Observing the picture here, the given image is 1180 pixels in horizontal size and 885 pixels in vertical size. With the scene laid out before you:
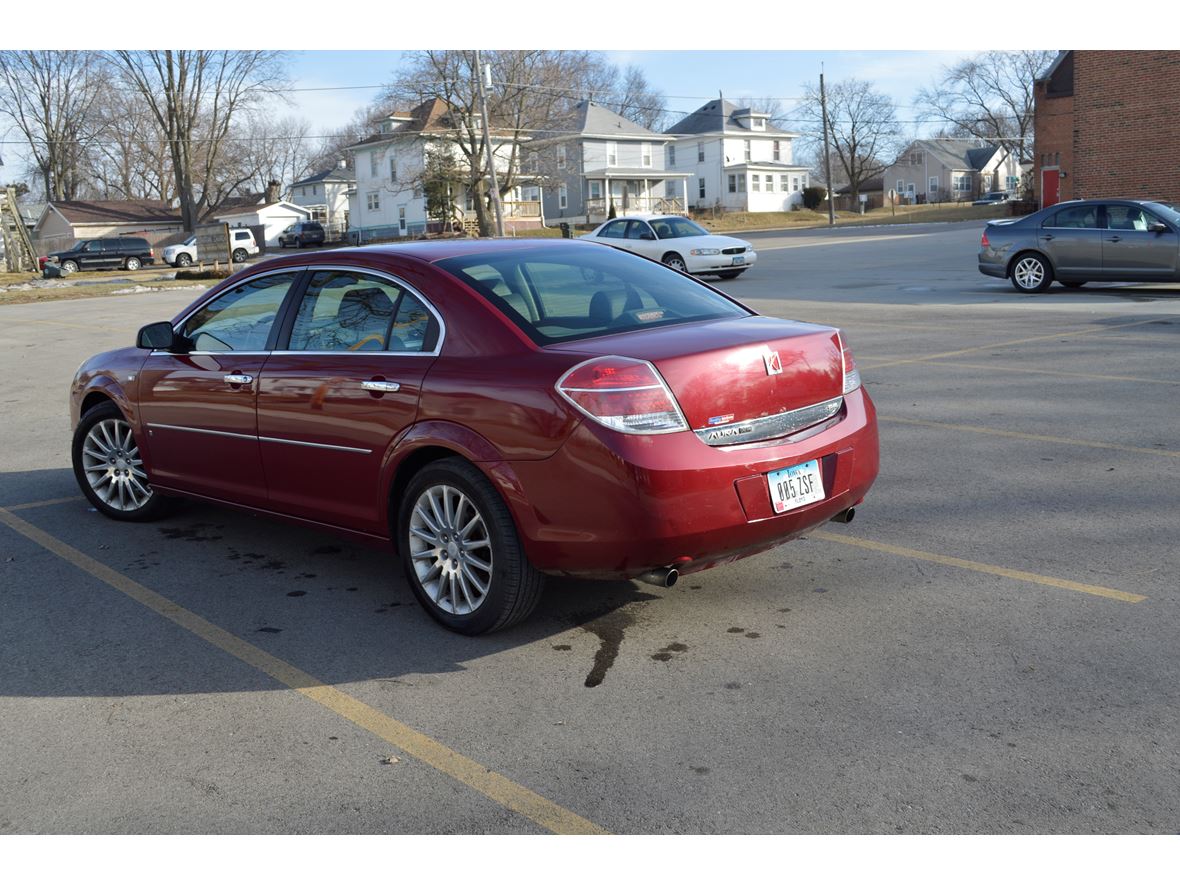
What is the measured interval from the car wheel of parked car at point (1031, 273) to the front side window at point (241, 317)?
15.6 m

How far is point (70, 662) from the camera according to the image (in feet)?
15.1

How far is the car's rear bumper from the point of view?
4.21 meters

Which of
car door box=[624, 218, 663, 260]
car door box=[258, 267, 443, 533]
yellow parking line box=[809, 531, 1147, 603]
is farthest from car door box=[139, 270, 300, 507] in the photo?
car door box=[624, 218, 663, 260]

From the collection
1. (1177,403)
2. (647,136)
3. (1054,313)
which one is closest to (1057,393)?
(1177,403)

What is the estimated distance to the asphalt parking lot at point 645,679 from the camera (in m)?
3.35

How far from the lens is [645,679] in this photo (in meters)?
4.27

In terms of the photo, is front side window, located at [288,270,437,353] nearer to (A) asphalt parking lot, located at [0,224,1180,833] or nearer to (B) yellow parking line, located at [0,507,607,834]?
(A) asphalt parking lot, located at [0,224,1180,833]

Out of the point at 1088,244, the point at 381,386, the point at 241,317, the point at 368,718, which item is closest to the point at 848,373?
the point at 381,386

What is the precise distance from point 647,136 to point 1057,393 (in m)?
71.7

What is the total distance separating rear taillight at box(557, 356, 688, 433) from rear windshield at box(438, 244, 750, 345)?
0.40 metres

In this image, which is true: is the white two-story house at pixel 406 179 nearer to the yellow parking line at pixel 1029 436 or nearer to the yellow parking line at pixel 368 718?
the yellow parking line at pixel 1029 436

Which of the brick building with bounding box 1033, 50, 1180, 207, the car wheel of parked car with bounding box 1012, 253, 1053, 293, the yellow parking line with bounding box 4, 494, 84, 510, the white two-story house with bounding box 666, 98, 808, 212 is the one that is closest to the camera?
the yellow parking line with bounding box 4, 494, 84, 510

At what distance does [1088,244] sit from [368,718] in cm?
1669
